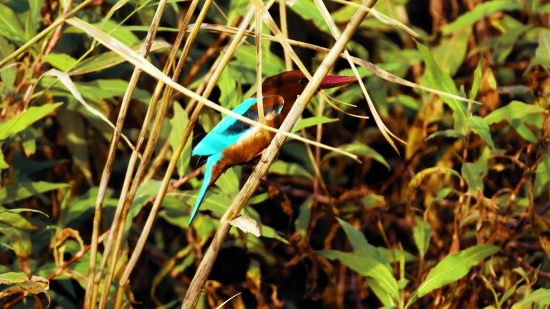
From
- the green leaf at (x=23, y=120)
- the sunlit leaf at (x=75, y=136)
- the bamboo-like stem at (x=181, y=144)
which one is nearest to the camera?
the bamboo-like stem at (x=181, y=144)

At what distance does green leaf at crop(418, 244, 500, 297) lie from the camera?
1.65 metres

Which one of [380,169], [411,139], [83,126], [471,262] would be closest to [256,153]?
[471,262]

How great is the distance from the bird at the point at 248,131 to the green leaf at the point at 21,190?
1.58 feet

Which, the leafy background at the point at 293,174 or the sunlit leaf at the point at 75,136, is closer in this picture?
the leafy background at the point at 293,174

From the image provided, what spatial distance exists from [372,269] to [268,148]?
684 mm

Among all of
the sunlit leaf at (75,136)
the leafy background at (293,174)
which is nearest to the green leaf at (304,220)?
the leafy background at (293,174)

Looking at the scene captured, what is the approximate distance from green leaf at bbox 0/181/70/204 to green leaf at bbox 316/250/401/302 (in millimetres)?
701

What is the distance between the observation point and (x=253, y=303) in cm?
258

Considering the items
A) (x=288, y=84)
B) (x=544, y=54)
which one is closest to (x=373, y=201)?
(x=544, y=54)

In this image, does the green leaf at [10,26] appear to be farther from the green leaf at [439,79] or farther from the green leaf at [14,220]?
the green leaf at [439,79]

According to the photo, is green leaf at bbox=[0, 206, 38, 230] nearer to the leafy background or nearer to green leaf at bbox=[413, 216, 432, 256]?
the leafy background

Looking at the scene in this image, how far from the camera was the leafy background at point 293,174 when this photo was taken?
5.82 ft

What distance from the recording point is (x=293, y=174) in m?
2.24

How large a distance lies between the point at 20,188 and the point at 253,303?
3.34ft
